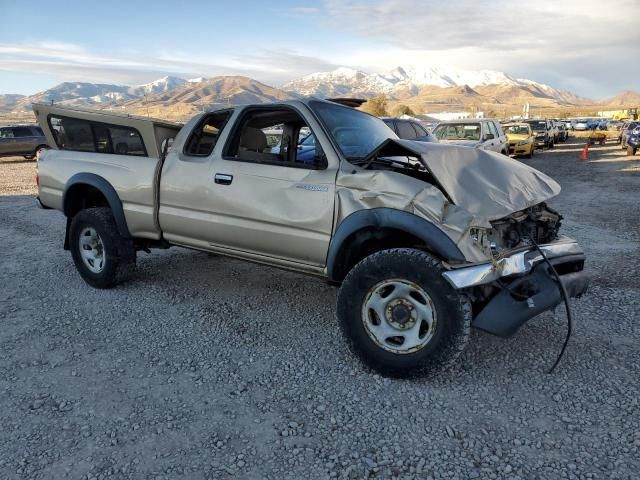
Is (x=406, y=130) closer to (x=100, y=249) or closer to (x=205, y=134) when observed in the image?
(x=205, y=134)

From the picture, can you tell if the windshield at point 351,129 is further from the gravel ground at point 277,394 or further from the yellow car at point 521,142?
the yellow car at point 521,142

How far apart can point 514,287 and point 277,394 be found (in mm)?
1692

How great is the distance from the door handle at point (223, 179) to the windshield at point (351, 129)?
0.92 m

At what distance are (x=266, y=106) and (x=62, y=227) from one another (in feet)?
19.4

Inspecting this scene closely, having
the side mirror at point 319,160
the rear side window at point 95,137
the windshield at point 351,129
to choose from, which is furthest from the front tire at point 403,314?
the rear side window at point 95,137

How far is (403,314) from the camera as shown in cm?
331

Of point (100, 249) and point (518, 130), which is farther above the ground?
point (518, 130)

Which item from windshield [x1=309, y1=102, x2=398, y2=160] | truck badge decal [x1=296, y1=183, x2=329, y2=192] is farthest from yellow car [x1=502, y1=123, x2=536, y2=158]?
truck badge decal [x1=296, y1=183, x2=329, y2=192]

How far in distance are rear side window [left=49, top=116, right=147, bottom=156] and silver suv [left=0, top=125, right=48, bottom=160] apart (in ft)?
64.1

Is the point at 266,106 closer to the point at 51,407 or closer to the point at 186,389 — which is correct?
the point at 186,389

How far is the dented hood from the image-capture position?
3.31m

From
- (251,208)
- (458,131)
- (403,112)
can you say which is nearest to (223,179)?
(251,208)

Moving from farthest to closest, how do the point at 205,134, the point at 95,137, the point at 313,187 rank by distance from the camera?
the point at 95,137, the point at 205,134, the point at 313,187

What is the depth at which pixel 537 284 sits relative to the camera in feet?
10.7
